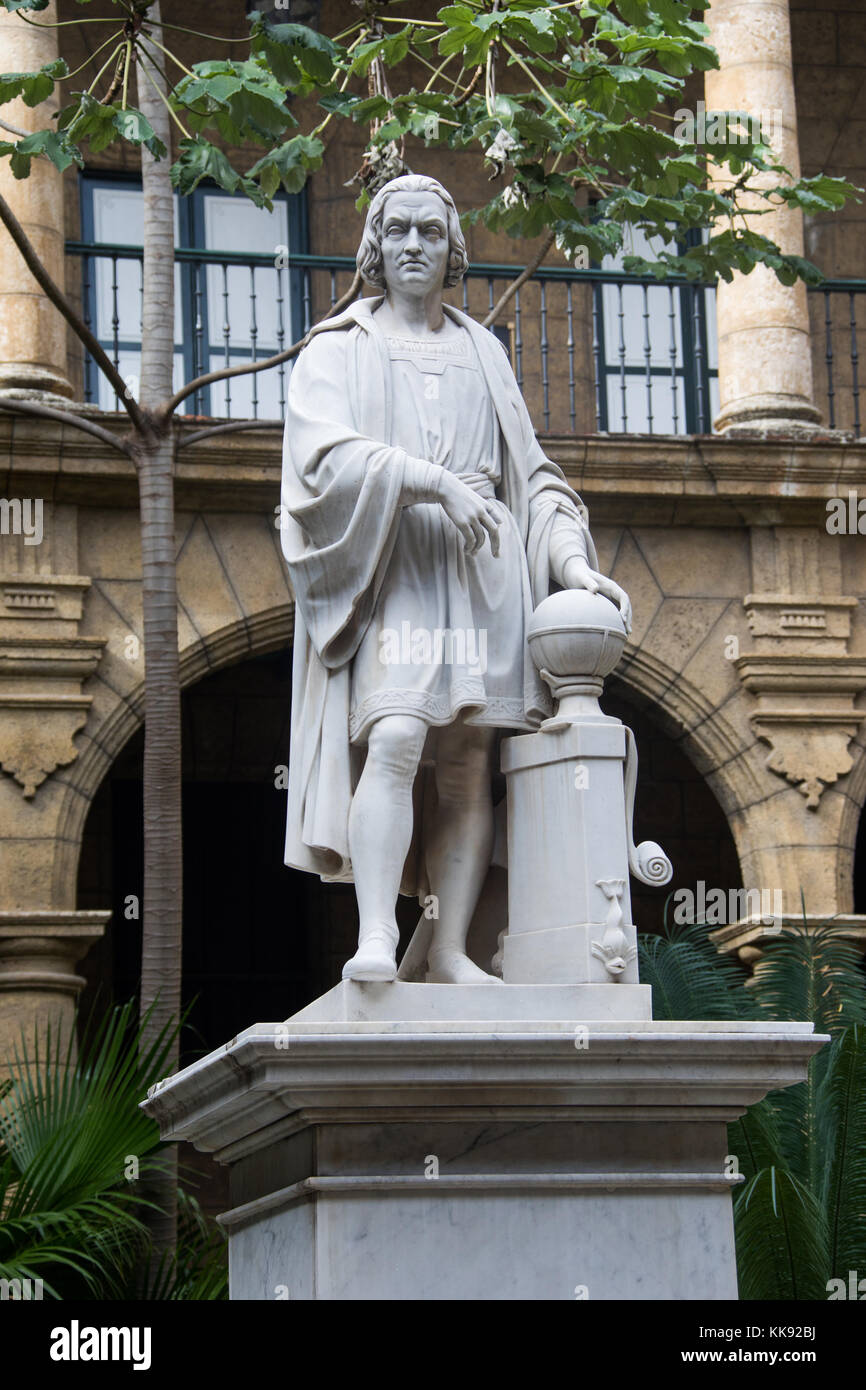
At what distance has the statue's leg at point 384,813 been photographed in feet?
16.7

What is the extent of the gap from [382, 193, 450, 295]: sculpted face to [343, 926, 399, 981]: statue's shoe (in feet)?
5.34

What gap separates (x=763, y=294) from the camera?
13094 millimetres

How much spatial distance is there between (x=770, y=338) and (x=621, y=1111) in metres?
8.80

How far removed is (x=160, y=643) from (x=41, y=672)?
251cm

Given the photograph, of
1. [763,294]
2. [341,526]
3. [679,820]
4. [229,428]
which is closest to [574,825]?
[341,526]

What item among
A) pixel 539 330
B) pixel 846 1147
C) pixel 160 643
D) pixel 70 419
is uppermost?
pixel 539 330

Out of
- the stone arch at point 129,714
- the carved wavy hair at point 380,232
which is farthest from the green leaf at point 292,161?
the carved wavy hair at point 380,232

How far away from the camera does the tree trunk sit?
9.02 meters

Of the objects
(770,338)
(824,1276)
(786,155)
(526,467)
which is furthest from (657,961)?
(786,155)

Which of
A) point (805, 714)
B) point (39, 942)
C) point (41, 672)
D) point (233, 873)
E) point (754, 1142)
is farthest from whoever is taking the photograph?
point (233, 873)

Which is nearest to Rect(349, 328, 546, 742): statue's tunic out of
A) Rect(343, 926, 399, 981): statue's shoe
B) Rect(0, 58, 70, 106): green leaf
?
Rect(343, 926, 399, 981): statue's shoe

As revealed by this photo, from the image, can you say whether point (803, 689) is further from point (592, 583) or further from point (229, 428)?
point (592, 583)

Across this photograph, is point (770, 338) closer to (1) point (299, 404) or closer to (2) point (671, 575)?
(2) point (671, 575)

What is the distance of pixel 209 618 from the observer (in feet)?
40.1
